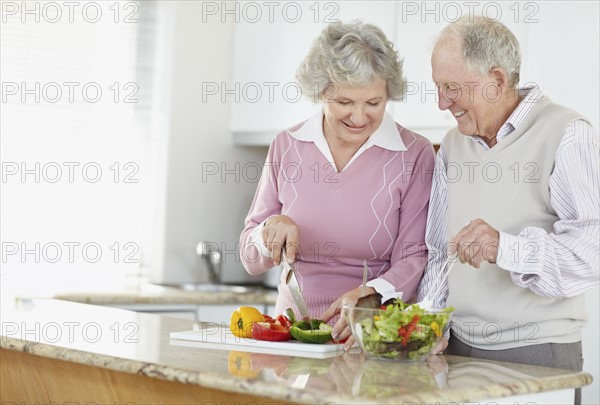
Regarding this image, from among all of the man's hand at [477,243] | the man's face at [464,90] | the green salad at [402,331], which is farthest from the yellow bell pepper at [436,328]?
the man's face at [464,90]

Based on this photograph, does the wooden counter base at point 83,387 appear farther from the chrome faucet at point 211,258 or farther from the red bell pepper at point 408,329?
the chrome faucet at point 211,258

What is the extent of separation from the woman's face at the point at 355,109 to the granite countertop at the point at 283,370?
0.60 m

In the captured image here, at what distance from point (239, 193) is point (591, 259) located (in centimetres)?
279

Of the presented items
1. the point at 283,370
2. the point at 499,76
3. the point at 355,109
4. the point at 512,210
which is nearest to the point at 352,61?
the point at 355,109

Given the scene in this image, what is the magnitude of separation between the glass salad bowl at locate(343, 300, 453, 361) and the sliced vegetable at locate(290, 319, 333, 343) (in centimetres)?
15

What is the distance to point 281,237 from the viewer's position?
2035 mm

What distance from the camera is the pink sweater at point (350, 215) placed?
218 cm

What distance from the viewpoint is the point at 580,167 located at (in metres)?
1.76

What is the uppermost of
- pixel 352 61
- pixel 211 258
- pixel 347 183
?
pixel 352 61

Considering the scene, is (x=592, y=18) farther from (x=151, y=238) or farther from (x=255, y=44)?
(x=151, y=238)

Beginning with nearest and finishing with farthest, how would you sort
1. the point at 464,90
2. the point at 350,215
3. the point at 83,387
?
the point at 83,387, the point at 464,90, the point at 350,215

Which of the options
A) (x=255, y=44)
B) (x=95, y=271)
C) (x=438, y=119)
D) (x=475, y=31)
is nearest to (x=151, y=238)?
(x=95, y=271)

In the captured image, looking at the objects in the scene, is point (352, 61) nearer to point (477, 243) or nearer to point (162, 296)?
point (477, 243)

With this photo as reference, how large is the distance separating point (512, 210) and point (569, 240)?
0.56ft
